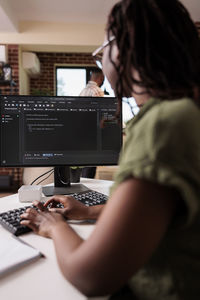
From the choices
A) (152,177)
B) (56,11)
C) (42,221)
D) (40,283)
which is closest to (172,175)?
(152,177)

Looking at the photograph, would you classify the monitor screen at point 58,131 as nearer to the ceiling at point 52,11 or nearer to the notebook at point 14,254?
the notebook at point 14,254

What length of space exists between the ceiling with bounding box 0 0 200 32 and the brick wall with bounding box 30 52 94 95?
1142 mm

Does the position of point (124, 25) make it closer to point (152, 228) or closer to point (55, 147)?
point (152, 228)

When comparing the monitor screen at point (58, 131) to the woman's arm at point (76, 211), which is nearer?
the woman's arm at point (76, 211)

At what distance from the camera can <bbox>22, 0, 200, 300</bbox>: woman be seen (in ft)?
1.43

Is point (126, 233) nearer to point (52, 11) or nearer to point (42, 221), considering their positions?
point (42, 221)

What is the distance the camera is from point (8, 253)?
70 centimetres

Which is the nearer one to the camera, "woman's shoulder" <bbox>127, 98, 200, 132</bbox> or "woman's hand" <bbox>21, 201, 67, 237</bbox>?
"woman's shoulder" <bbox>127, 98, 200, 132</bbox>

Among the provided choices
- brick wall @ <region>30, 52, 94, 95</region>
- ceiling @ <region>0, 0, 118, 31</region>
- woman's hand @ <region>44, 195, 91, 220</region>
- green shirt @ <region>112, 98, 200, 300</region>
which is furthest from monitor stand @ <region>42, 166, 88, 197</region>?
brick wall @ <region>30, 52, 94, 95</region>

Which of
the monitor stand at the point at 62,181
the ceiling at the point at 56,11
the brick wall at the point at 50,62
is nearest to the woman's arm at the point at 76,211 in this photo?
the monitor stand at the point at 62,181

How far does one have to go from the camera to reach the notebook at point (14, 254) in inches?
25.0

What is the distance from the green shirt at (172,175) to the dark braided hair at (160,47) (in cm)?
6

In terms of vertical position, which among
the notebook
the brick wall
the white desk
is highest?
the brick wall

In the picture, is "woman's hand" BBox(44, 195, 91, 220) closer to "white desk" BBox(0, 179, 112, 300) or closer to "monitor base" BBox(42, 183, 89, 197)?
"white desk" BBox(0, 179, 112, 300)
